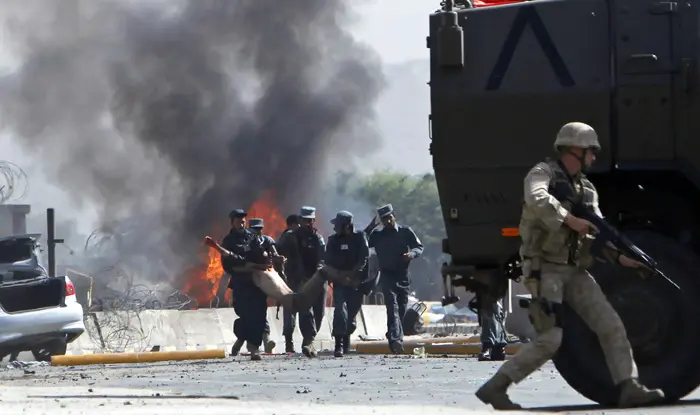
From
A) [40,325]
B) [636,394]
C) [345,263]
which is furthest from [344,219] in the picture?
[636,394]

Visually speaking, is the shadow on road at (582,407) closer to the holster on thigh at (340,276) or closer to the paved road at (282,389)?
the paved road at (282,389)

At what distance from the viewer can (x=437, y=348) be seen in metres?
18.9

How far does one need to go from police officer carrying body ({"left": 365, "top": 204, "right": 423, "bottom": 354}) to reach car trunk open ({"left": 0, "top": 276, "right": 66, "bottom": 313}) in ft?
12.8

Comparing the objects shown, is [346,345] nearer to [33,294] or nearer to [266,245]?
[266,245]

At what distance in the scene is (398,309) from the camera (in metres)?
19.5

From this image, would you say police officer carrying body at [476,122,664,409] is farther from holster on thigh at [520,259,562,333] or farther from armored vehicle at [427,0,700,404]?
armored vehicle at [427,0,700,404]

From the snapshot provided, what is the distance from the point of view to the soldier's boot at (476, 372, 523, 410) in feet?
30.3

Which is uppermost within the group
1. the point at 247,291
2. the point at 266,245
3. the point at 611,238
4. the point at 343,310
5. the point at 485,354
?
the point at 611,238

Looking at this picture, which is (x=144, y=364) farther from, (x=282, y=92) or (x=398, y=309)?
(x=282, y=92)

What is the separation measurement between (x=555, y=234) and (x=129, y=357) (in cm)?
1056

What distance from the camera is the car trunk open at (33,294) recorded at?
18.9 meters

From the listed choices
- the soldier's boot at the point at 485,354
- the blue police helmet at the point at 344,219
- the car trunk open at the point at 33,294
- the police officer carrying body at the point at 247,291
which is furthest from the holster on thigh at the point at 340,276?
the car trunk open at the point at 33,294

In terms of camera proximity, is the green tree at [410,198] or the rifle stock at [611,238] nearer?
the rifle stock at [611,238]

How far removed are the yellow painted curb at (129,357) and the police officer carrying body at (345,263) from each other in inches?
58.9
